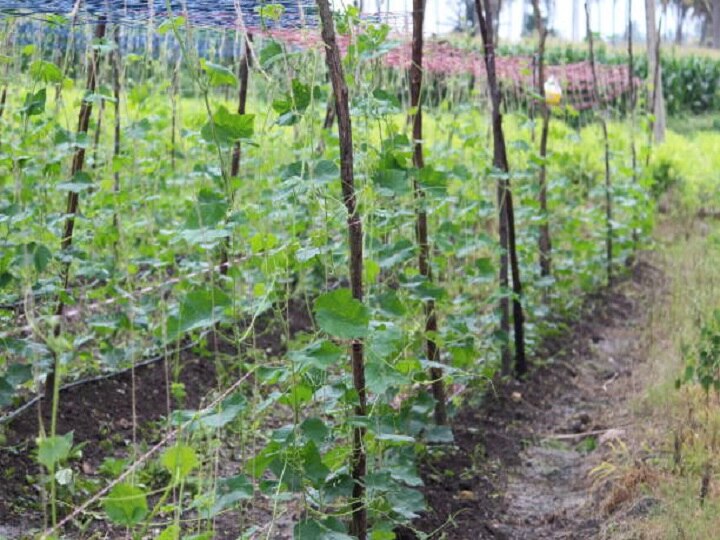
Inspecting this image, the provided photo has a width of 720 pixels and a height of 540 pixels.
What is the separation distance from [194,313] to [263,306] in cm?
16

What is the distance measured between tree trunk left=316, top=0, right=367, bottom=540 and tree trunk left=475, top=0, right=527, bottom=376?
5.61 ft

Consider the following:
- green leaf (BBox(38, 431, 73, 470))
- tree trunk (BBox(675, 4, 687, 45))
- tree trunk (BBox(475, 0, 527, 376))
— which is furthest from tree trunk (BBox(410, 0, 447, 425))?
tree trunk (BBox(675, 4, 687, 45))

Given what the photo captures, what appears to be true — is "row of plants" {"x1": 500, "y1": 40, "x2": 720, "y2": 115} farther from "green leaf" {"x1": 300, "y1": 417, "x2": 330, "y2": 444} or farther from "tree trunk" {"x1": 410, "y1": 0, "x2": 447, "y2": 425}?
"green leaf" {"x1": 300, "y1": 417, "x2": 330, "y2": 444}

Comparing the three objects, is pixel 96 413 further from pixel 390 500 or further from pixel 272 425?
pixel 390 500

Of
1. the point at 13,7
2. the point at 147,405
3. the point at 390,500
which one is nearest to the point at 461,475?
the point at 390,500

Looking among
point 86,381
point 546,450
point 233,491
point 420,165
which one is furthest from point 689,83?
point 233,491

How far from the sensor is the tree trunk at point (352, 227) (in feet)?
7.14

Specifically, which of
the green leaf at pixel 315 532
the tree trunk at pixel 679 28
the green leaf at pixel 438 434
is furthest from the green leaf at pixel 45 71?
the tree trunk at pixel 679 28

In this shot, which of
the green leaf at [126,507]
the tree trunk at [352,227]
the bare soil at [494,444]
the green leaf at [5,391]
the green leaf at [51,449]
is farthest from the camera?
the bare soil at [494,444]

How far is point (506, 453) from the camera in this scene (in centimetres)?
376

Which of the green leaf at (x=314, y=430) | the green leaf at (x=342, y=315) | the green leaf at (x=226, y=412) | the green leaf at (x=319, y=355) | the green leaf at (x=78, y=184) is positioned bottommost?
the green leaf at (x=314, y=430)

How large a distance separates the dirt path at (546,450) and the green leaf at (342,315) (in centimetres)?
99

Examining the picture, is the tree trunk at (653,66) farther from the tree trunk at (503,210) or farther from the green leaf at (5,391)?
the green leaf at (5,391)

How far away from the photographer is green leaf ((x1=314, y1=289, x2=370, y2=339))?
2018 mm
